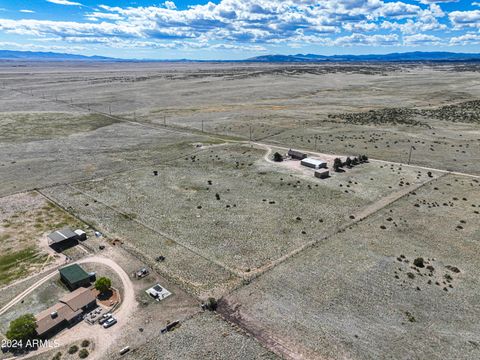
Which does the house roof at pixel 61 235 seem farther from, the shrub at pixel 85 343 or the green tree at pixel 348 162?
the green tree at pixel 348 162

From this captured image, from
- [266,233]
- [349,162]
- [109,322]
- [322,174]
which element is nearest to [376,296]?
[266,233]

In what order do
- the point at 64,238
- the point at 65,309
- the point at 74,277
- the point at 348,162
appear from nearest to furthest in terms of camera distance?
the point at 65,309, the point at 74,277, the point at 64,238, the point at 348,162

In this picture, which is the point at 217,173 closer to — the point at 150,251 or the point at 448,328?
the point at 150,251

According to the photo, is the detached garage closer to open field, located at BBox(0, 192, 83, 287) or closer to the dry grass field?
open field, located at BBox(0, 192, 83, 287)

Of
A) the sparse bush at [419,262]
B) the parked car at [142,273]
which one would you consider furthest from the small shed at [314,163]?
the parked car at [142,273]

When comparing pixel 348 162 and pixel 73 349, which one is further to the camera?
pixel 348 162

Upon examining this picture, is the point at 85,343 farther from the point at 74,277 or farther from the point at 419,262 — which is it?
the point at 419,262
